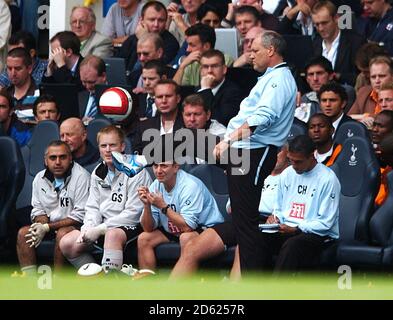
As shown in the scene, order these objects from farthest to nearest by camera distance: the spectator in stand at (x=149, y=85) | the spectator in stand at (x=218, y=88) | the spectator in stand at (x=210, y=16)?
1. the spectator in stand at (x=210, y=16)
2. the spectator in stand at (x=149, y=85)
3. the spectator in stand at (x=218, y=88)

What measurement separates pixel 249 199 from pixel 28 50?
5299mm

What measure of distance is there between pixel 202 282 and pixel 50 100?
3523 millimetres

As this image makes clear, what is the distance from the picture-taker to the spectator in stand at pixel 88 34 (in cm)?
1580

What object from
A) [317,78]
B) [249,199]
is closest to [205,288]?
[249,199]

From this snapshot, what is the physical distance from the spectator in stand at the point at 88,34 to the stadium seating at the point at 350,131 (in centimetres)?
424

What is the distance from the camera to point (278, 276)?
11.0 meters

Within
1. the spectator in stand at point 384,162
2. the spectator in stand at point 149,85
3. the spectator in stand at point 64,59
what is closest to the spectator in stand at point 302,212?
the spectator in stand at point 384,162

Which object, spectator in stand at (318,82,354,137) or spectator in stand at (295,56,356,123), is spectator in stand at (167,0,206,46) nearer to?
spectator in stand at (295,56,356,123)

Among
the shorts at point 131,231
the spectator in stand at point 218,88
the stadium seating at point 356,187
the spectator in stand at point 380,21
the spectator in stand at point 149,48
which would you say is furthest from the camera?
the spectator in stand at point 149,48

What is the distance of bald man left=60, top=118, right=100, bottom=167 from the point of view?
513 inches

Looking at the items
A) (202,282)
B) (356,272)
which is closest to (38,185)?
(202,282)

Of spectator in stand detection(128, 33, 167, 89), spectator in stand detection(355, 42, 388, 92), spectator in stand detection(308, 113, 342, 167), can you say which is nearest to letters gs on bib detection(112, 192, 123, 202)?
spectator in stand detection(308, 113, 342, 167)

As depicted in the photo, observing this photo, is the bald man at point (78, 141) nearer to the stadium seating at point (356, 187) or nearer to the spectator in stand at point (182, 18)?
the stadium seating at point (356, 187)

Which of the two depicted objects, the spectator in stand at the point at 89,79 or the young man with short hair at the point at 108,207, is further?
the spectator in stand at the point at 89,79
